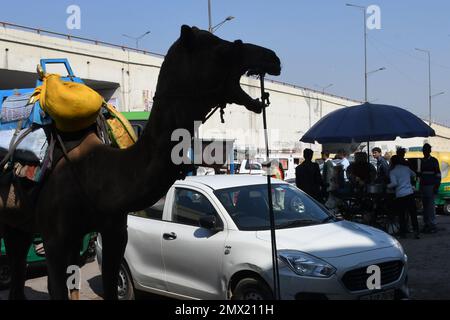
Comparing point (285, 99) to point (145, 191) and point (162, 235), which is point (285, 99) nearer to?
point (162, 235)

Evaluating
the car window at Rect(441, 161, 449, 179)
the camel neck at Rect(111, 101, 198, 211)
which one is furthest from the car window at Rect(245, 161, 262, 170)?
the camel neck at Rect(111, 101, 198, 211)

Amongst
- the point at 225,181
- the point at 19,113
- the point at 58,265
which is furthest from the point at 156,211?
the point at 58,265

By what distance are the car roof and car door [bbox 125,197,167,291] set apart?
0.52 metres

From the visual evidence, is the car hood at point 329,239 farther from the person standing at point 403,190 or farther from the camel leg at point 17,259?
the person standing at point 403,190

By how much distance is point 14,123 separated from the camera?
485cm

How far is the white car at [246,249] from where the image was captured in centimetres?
574

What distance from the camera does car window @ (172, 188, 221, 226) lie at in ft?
22.8

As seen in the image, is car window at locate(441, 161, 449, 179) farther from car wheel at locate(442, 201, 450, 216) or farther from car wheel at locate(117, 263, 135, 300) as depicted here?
car wheel at locate(117, 263, 135, 300)

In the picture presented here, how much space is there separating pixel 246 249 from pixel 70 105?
286 centimetres

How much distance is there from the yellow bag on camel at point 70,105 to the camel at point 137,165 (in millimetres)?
162

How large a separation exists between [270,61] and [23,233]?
3.28 metres

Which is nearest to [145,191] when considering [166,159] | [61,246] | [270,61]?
[166,159]

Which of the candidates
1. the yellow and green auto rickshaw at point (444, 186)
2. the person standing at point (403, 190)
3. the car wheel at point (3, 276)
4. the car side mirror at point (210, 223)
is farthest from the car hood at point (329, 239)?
the yellow and green auto rickshaw at point (444, 186)

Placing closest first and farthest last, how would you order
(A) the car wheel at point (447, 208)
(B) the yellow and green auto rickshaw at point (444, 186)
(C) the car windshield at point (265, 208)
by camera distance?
(C) the car windshield at point (265, 208) → (B) the yellow and green auto rickshaw at point (444, 186) → (A) the car wheel at point (447, 208)
